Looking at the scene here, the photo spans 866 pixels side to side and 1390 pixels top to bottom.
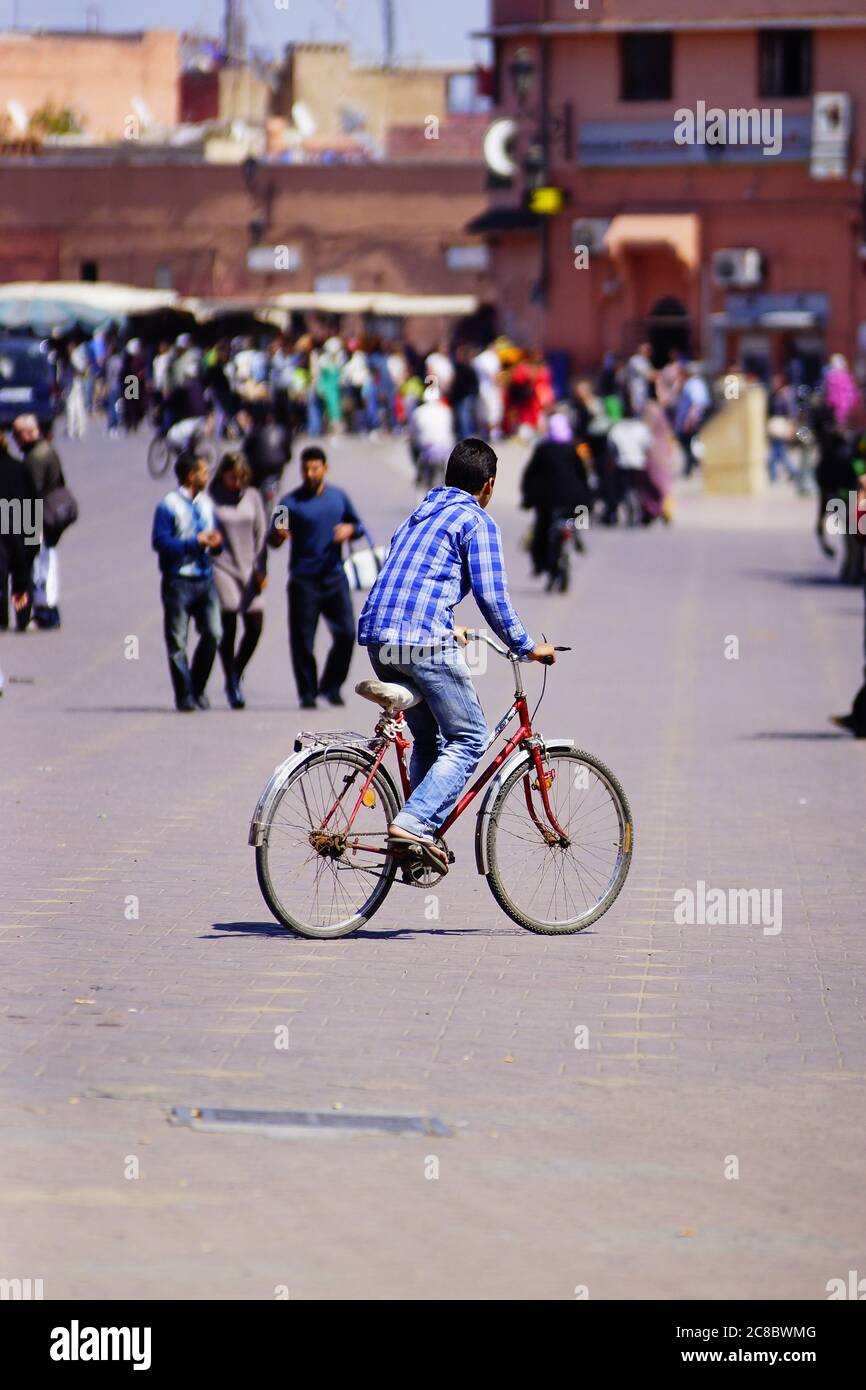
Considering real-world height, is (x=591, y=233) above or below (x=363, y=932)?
above

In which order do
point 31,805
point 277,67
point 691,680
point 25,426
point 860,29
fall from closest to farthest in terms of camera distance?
point 31,805
point 691,680
point 25,426
point 860,29
point 277,67

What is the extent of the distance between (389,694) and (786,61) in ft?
168

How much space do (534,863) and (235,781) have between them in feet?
12.1

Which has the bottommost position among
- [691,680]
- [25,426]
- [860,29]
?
[691,680]

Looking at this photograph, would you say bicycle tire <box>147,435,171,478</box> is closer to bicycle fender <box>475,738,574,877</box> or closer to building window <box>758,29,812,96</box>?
building window <box>758,29,812,96</box>

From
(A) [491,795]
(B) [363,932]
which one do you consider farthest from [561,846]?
(B) [363,932]

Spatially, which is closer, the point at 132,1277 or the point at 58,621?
the point at 132,1277

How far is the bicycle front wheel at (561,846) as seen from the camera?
8820 mm

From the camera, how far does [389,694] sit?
8469 millimetres

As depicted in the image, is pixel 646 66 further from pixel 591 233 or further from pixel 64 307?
pixel 64 307

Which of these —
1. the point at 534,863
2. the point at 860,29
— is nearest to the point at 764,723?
the point at 534,863

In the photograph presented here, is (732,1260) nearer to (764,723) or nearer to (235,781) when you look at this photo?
(235,781)

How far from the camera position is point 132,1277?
4938mm

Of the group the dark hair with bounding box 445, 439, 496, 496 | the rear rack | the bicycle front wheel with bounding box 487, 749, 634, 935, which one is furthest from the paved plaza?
the dark hair with bounding box 445, 439, 496, 496
